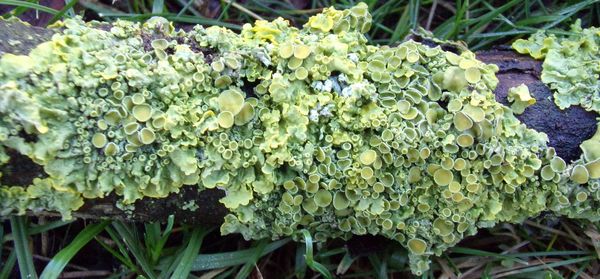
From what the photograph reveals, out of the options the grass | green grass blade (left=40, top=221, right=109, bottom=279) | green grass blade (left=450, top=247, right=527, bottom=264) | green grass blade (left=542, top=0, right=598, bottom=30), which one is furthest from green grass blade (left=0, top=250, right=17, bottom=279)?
green grass blade (left=542, top=0, right=598, bottom=30)

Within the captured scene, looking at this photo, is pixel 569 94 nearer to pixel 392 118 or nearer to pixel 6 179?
pixel 392 118

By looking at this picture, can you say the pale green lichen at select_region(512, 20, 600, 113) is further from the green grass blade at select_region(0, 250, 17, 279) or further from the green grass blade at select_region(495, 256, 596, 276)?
the green grass blade at select_region(0, 250, 17, 279)

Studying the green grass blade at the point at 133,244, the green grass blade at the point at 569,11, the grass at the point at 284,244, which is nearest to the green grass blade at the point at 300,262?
the grass at the point at 284,244

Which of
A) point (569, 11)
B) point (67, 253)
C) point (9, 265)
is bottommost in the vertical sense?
point (9, 265)

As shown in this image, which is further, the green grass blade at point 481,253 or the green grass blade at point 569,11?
the green grass blade at point 569,11

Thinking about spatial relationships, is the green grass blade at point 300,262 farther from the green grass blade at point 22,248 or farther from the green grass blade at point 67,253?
the green grass blade at point 22,248

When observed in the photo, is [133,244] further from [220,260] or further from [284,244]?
[284,244]

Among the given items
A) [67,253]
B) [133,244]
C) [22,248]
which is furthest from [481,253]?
[22,248]
